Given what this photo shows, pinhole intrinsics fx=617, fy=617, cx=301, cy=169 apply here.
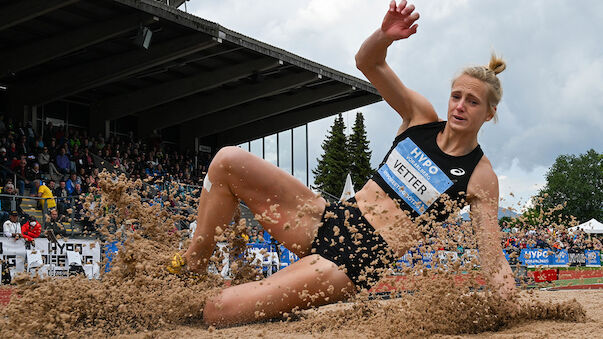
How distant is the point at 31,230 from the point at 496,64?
36.9 ft

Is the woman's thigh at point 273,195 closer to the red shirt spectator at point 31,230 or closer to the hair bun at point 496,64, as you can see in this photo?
the hair bun at point 496,64

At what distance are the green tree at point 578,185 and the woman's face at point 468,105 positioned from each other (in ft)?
230

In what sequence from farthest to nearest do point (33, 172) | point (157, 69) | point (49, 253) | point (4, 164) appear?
point (157, 69)
point (33, 172)
point (4, 164)
point (49, 253)

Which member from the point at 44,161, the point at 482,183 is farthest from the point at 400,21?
the point at 44,161

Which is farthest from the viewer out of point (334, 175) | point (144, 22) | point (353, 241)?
point (334, 175)

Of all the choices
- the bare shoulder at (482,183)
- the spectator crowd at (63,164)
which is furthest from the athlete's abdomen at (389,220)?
the spectator crowd at (63,164)

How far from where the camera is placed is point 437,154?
12.8 ft

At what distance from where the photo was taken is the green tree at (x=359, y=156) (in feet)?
182

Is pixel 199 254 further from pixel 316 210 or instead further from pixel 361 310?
pixel 361 310

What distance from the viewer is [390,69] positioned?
4.13m

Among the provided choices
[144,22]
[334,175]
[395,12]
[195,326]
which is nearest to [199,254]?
[195,326]

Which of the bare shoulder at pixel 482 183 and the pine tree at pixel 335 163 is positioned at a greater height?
the pine tree at pixel 335 163

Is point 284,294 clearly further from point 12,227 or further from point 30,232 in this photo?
point 12,227

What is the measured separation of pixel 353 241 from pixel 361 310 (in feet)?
1.51
